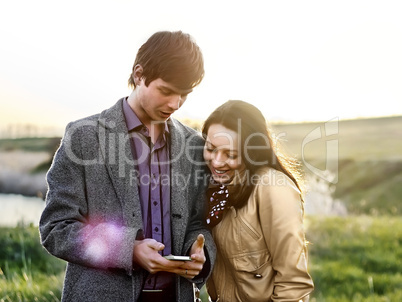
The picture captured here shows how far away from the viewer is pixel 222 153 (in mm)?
2682

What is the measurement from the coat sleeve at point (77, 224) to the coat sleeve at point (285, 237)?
658 millimetres

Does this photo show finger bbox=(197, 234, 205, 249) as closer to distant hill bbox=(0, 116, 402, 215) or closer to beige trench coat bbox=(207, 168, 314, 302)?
beige trench coat bbox=(207, 168, 314, 302)

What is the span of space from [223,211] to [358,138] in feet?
55.7

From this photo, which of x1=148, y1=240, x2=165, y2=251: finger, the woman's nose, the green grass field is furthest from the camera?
the green grass field

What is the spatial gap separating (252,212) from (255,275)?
317 millimetres

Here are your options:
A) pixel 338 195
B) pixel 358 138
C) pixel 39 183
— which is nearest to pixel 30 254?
pixel 39 183

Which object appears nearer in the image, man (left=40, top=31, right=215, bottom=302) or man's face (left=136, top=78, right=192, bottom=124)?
man (left=40, top=31, right=215, bottom=302)

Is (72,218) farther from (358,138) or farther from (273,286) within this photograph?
(358,138)

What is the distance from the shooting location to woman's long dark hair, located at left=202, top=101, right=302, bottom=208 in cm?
273

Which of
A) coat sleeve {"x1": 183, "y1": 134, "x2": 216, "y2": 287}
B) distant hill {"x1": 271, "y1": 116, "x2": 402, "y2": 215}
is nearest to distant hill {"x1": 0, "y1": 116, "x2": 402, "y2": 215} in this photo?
distant hill {"x1": 271, "y1": 116, "x2": 402, "y2": 215}

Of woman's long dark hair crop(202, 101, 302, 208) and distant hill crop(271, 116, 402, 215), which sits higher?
woman's long dark hair crop(202, 101, 302, 208)

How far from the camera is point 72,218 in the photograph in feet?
8.20

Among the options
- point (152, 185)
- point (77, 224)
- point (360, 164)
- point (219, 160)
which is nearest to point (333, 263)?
point (219, 160)

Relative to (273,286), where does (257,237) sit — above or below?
above
